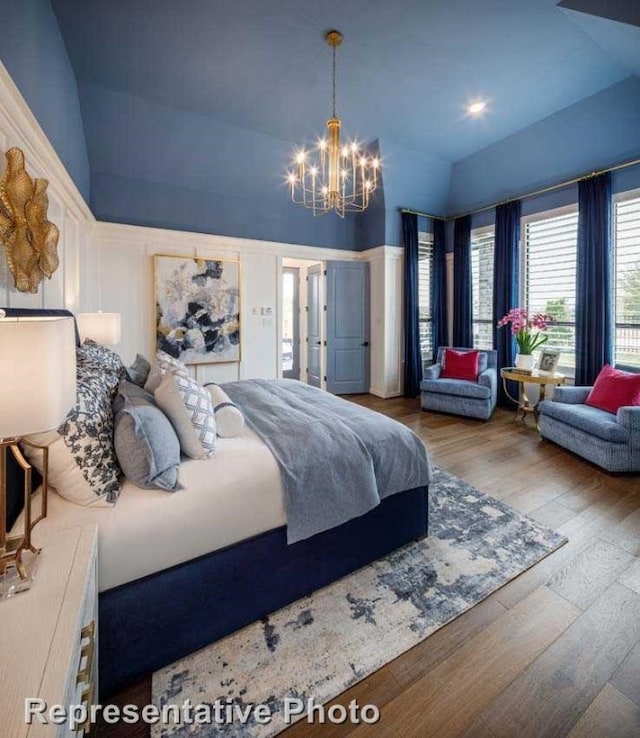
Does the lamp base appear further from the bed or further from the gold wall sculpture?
the gold wall sculpture

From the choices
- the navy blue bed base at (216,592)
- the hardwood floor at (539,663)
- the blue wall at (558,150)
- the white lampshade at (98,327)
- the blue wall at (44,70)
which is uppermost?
the blue wall at (558,150)

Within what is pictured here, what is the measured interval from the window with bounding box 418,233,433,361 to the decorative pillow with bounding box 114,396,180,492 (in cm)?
495

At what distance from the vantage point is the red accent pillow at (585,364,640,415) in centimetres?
311

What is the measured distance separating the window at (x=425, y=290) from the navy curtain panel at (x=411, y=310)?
0.22m

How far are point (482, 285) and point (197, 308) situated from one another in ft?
13.7

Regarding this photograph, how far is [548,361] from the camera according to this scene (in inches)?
167

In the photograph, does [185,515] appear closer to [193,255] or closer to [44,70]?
[44,70]

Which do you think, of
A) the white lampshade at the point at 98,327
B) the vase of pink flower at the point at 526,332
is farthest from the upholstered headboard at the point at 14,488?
the vase of pink flower at the point at 526,332

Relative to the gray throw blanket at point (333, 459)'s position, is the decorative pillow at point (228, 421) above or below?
above

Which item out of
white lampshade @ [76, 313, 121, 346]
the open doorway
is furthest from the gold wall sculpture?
the open doorway

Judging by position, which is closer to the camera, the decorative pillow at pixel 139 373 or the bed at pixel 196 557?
the bed at pixel 196 557

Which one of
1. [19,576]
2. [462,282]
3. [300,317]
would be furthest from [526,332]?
[19,576]

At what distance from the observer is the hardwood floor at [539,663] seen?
1.18 meters

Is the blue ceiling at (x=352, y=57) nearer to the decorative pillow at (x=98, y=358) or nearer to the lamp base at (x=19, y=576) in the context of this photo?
the decorative pillow at (x=98, y=358)
